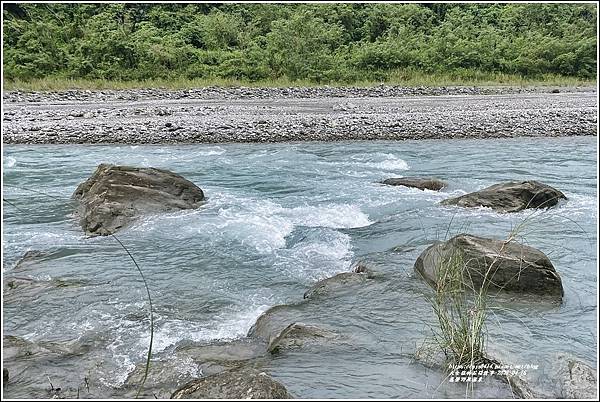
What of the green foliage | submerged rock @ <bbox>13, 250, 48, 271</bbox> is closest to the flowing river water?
submerged rock @ <bbox>13, 250, 48, 271</bbox>

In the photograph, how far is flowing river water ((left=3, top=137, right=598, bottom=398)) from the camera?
489cm

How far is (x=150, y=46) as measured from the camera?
104ft

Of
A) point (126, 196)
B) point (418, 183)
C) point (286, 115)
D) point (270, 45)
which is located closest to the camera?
point (126, 196)

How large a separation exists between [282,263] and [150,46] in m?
26.6

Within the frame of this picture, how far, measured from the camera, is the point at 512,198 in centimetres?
1003

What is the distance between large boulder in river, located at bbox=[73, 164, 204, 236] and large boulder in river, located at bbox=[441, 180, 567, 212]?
16.4 feet

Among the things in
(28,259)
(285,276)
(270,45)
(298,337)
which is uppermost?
(270,45)

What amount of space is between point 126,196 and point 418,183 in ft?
19.0

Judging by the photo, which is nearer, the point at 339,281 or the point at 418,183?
the point at 339,281

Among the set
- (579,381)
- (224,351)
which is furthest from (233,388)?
(579,381)

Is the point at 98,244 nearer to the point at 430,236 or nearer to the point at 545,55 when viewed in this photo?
the point at 430,236

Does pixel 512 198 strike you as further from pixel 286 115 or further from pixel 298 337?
pixel 286 115

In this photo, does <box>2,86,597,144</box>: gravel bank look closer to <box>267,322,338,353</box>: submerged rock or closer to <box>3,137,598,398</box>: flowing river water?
<box>3,137,598,398</box>: flowing river water

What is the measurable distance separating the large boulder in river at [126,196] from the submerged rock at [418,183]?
4028 millimetres
